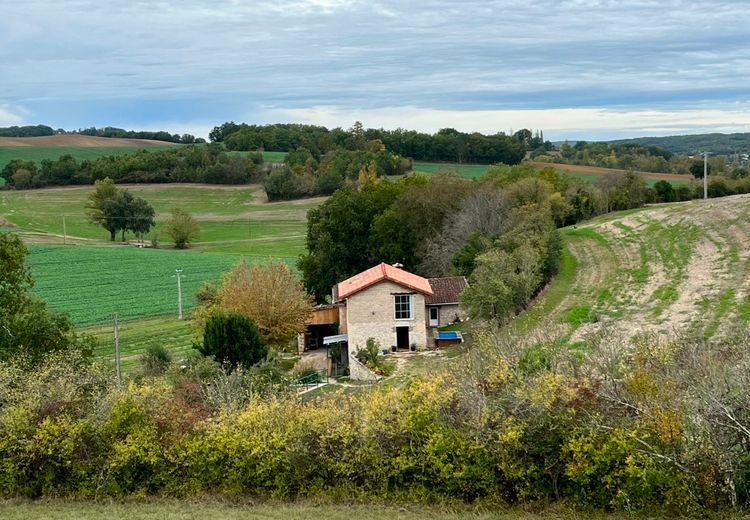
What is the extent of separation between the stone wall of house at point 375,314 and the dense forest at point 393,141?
8452 centimetres

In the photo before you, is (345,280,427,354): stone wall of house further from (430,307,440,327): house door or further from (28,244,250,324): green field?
(28,244,250,324): green field

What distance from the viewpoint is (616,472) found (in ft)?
47.1

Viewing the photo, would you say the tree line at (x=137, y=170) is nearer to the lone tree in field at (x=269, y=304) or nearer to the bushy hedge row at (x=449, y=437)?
the lone tree in field at (x=269, y=304)

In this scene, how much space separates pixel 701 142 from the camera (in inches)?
7347

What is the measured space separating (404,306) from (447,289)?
5358mm

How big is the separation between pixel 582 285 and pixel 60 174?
287ft

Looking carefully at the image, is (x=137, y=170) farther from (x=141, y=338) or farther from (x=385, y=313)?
(x=385, y=313)

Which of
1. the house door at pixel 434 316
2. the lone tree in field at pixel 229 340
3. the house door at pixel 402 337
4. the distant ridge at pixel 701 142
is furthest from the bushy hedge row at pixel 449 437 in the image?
the distant ridge at pixel 701 142

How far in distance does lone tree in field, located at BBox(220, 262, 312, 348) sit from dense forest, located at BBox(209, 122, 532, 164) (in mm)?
84686

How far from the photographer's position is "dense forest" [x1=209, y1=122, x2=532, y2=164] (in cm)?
11606

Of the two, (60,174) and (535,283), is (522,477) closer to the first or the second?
(535,283)

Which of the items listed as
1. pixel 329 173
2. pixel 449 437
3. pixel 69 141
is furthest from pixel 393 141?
pixel 449 437

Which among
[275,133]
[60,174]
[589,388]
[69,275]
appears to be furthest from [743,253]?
[275,133]

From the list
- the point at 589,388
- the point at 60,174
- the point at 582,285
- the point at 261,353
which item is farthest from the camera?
the point at 60,174
